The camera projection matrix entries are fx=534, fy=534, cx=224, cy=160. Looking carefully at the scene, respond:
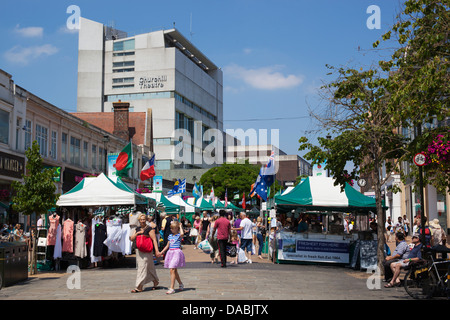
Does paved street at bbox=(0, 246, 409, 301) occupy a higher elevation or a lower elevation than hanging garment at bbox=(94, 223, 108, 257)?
lower

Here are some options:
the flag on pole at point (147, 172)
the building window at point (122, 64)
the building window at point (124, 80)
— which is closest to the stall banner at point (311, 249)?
the flag on pole at point (147, 172)

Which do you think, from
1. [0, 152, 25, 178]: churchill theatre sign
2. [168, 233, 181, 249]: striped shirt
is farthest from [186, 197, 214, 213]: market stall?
[168, 233, 181, 249]: striped shirt

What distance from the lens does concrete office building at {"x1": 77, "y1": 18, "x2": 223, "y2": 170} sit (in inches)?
3580

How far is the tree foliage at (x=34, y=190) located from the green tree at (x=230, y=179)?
59.4 metres

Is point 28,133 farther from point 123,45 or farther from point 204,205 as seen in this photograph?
point 123,45

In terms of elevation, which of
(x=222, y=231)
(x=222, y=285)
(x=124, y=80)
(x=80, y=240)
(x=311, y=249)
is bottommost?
(x=222, y=285)

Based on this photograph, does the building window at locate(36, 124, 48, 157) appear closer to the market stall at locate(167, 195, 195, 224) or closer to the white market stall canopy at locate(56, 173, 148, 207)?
the market stall at locate(167, 195, 195, 224)

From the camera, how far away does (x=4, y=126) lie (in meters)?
27.0

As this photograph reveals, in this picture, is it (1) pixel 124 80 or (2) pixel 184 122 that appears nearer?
(2) pixel 184 122

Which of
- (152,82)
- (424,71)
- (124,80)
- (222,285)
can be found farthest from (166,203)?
(124,80)

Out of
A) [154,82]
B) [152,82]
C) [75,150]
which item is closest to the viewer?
[75,150]

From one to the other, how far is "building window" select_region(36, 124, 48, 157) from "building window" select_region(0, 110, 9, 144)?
441 cm

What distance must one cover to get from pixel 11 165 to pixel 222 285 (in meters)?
18.3
